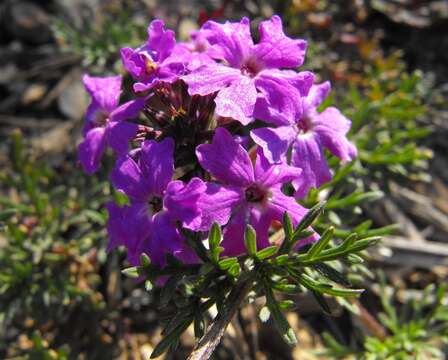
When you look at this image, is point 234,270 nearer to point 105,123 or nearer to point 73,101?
point 105,123

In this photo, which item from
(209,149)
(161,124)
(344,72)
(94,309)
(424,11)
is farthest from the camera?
(424,11)

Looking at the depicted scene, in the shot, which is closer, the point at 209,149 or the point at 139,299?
the point at 209,149

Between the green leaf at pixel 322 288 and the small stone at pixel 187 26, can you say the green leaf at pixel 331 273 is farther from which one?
the small stone at pixel 187 26

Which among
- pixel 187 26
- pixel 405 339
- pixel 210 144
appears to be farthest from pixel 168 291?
pixel 187 26

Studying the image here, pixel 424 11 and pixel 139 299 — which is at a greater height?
pixel 424 11

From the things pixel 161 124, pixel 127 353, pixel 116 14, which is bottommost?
pixel 127 353

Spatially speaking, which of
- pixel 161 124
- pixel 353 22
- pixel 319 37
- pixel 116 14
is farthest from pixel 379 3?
pixel 161 124

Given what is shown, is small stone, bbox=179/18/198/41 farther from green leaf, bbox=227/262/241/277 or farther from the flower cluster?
green leaf, bbox=227/262/241/277

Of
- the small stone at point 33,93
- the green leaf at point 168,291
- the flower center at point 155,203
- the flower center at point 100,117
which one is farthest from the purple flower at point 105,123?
the small stone at point 33,93

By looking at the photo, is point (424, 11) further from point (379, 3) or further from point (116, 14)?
point (116, 14)
